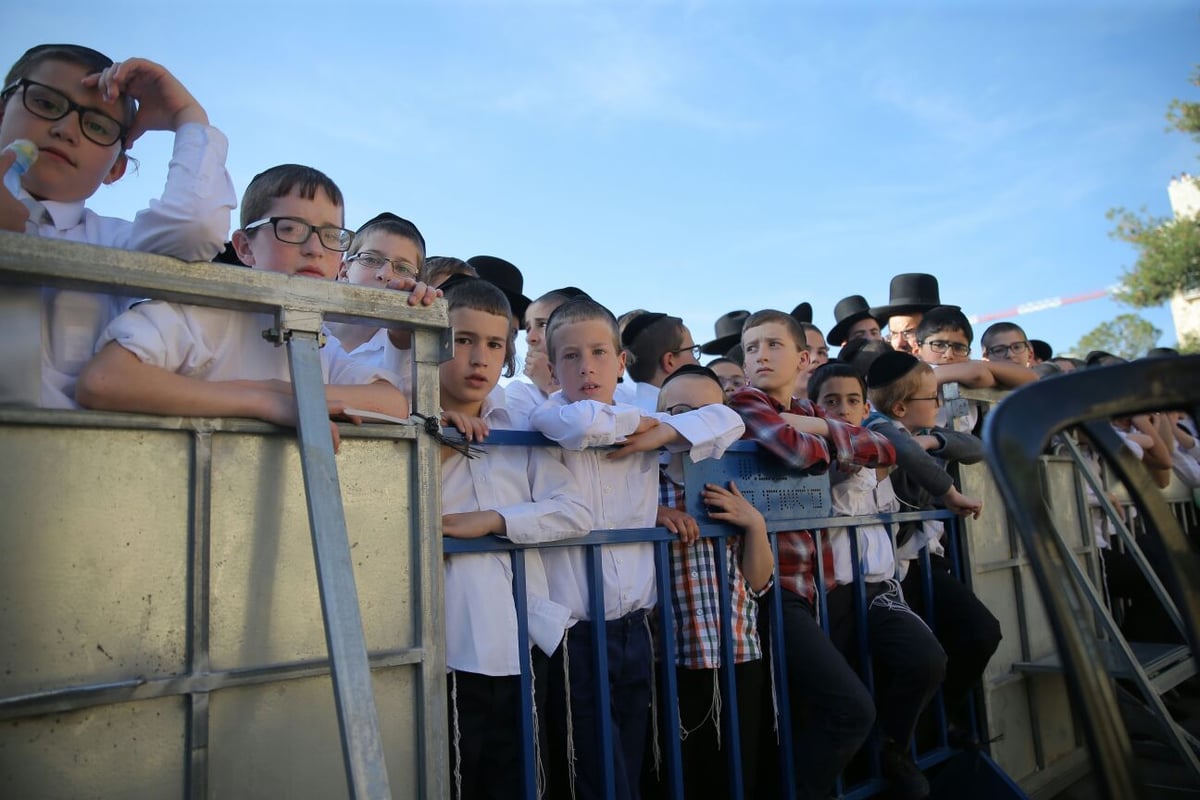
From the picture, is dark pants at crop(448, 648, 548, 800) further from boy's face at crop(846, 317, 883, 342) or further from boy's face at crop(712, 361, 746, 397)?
boy's face at crop(846, 317, 883, 342)

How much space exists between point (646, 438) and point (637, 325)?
→ 2147 mm

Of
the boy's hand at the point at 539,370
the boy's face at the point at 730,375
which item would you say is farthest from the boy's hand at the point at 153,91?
the boy's face at the point at 730,375

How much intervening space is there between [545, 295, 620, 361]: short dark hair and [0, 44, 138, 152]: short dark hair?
4.91ft

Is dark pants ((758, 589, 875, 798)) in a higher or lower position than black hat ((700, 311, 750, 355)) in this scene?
lower

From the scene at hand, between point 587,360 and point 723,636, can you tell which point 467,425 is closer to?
point 587,360

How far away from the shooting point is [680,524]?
265cm

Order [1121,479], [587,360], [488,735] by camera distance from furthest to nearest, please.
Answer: [587,360], [488,735], [1121,479]

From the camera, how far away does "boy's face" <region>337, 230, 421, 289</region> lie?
3.08 meters

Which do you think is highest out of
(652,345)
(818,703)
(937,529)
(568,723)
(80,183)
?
(652,345)

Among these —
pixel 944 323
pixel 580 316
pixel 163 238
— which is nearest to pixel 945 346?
pixel 944 323

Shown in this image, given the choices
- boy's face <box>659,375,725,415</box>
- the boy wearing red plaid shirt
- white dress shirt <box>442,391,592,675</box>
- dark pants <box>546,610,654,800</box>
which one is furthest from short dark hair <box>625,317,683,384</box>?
dark pants <box>546,610,654,800</box>

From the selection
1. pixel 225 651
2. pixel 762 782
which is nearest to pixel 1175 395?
pixel 225 651

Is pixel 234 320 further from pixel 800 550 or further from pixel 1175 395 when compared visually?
pixel 800 550

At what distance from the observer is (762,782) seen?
118 inches
